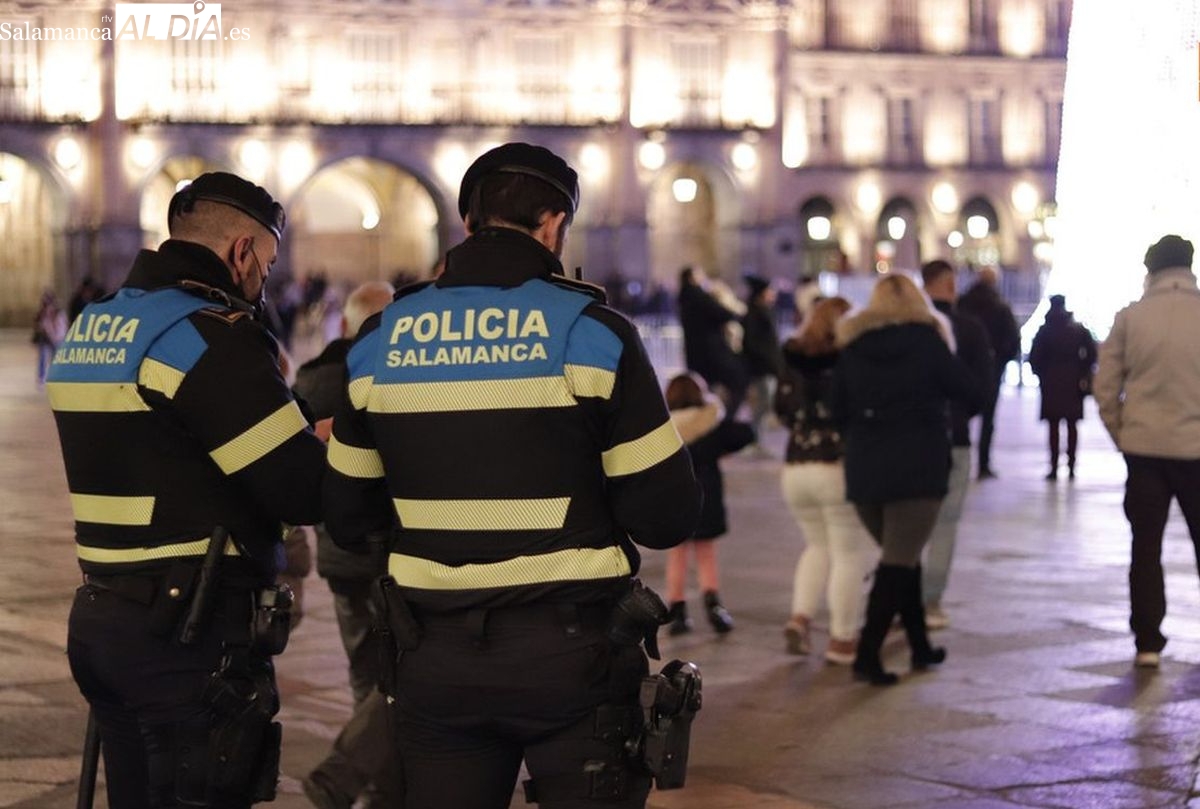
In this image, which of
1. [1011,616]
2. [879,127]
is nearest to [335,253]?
[879,127]

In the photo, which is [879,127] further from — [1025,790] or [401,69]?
[1025,790]

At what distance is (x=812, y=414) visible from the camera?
980cm

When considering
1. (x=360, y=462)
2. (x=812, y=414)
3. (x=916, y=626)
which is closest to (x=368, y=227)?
(x=812, y=414)

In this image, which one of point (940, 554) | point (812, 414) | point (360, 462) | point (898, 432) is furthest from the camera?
point (940, 554)

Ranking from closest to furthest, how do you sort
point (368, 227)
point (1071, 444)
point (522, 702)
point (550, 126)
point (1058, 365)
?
point (522, 702) < point (1071, 444) < point (1058, 365) < point (550, 126) < point (368, 227)

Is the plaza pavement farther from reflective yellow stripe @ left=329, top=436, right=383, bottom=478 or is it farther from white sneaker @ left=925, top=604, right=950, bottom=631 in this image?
reflective yellow stripe @ left=329, top=436, right=383, bottom=478

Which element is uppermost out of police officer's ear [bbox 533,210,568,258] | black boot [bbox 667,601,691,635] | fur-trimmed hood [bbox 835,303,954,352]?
police officer's ear [bbox 533,210,568,258]

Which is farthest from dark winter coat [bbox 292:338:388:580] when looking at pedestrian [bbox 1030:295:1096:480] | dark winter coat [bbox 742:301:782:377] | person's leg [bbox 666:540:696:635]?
dark winter coat [bbox 742:301:782:377]

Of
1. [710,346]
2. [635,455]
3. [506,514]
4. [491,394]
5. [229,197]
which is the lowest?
[710,346]

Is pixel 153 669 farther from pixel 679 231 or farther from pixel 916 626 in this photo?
pixel 679 231

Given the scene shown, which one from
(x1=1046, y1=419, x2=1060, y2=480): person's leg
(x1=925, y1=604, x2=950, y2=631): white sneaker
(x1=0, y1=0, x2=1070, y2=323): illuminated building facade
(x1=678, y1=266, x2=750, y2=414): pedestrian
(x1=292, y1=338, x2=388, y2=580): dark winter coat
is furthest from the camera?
(x1=0, y1=0, x2=1070, y2=323): illuminated building facade

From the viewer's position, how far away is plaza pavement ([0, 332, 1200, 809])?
7129 millimetres

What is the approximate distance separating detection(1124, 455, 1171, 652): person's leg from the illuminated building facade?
40.5m

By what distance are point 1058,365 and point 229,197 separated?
14936 millimetres
